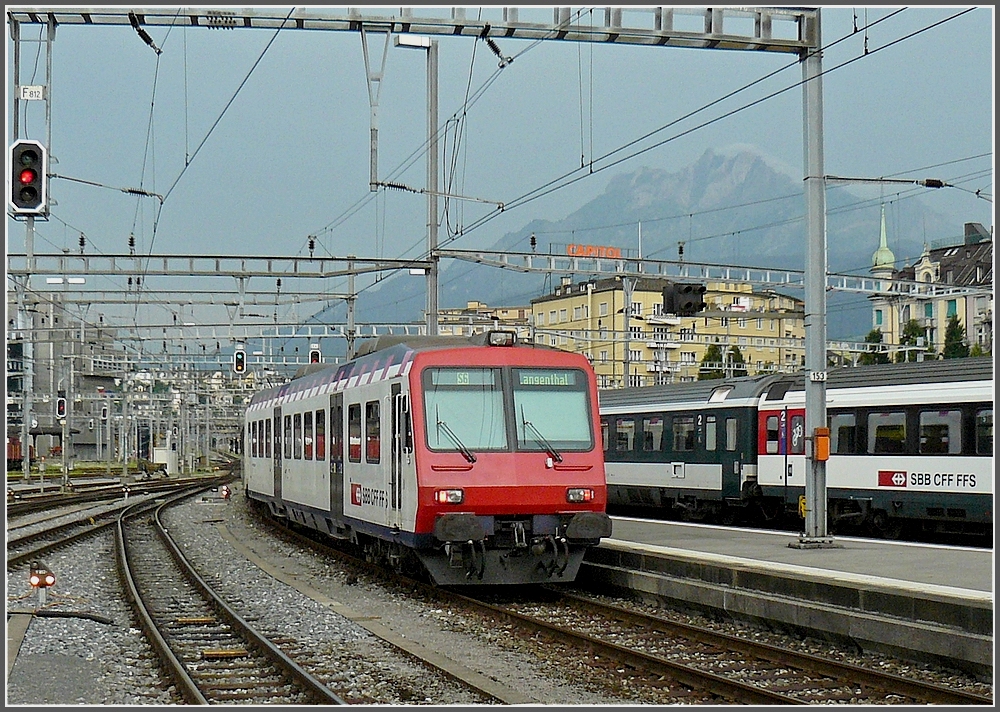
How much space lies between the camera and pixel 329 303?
45.8 metres

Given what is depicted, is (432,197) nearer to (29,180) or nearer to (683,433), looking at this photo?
(683,433)

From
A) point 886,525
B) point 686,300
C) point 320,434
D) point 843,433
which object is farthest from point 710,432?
point 320,434

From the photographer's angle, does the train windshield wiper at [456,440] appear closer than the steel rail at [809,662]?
No

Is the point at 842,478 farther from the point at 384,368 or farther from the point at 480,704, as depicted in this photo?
the point at 480,704

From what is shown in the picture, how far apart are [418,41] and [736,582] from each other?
917 cm

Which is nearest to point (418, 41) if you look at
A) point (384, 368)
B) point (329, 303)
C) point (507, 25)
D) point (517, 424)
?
point (507, 25)

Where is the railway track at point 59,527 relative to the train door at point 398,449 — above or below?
below

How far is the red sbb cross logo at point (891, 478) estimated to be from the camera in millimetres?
20500

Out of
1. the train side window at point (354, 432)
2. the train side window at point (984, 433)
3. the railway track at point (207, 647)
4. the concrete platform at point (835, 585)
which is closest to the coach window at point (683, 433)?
the concrete platform at point (835, 585)

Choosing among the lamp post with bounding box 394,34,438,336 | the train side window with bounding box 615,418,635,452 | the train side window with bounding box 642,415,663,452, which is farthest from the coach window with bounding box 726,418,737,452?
the lamp post with bounding box 394,34,438,336

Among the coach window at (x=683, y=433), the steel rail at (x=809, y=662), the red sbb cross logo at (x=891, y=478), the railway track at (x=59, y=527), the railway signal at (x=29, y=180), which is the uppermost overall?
the railway signal at (x=29, y=180)

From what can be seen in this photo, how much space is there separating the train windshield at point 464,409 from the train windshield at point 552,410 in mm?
251

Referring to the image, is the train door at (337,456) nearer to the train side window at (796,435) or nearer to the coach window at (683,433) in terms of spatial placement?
the train side window at (796,435)

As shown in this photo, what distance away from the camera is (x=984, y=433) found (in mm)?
18953
